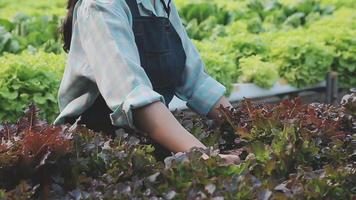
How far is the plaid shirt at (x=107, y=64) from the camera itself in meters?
2.79

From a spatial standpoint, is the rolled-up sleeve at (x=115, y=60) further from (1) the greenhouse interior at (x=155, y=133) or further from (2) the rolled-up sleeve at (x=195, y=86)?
(2) the rolled-up sleeve at (x=195, y=86)

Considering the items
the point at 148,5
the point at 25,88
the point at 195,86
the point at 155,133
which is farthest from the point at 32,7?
the point at 155,133

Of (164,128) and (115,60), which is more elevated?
(115,60)

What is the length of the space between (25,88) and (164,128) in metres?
2.45

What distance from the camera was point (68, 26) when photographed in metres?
3.14

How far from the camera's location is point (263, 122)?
9.37ft

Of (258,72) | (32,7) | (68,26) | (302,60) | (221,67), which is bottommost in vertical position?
(32,7)

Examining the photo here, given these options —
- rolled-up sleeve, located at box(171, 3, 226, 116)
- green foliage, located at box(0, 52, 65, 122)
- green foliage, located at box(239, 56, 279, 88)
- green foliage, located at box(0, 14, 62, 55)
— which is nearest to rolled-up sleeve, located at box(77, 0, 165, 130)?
rolled-up sleeve, located at box(171, 3, 226, 116)

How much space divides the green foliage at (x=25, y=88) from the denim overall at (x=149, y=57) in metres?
1.88

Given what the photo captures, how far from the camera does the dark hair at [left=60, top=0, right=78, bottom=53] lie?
3.08 meters

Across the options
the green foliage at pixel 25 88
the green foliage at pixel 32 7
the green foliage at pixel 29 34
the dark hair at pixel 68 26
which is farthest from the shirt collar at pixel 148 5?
the green foliage at pixel 32 7

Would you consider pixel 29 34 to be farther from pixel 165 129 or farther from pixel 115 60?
pixel 165 129

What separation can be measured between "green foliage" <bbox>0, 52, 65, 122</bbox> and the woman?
177cm

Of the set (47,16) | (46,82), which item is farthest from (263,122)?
(47,16)
